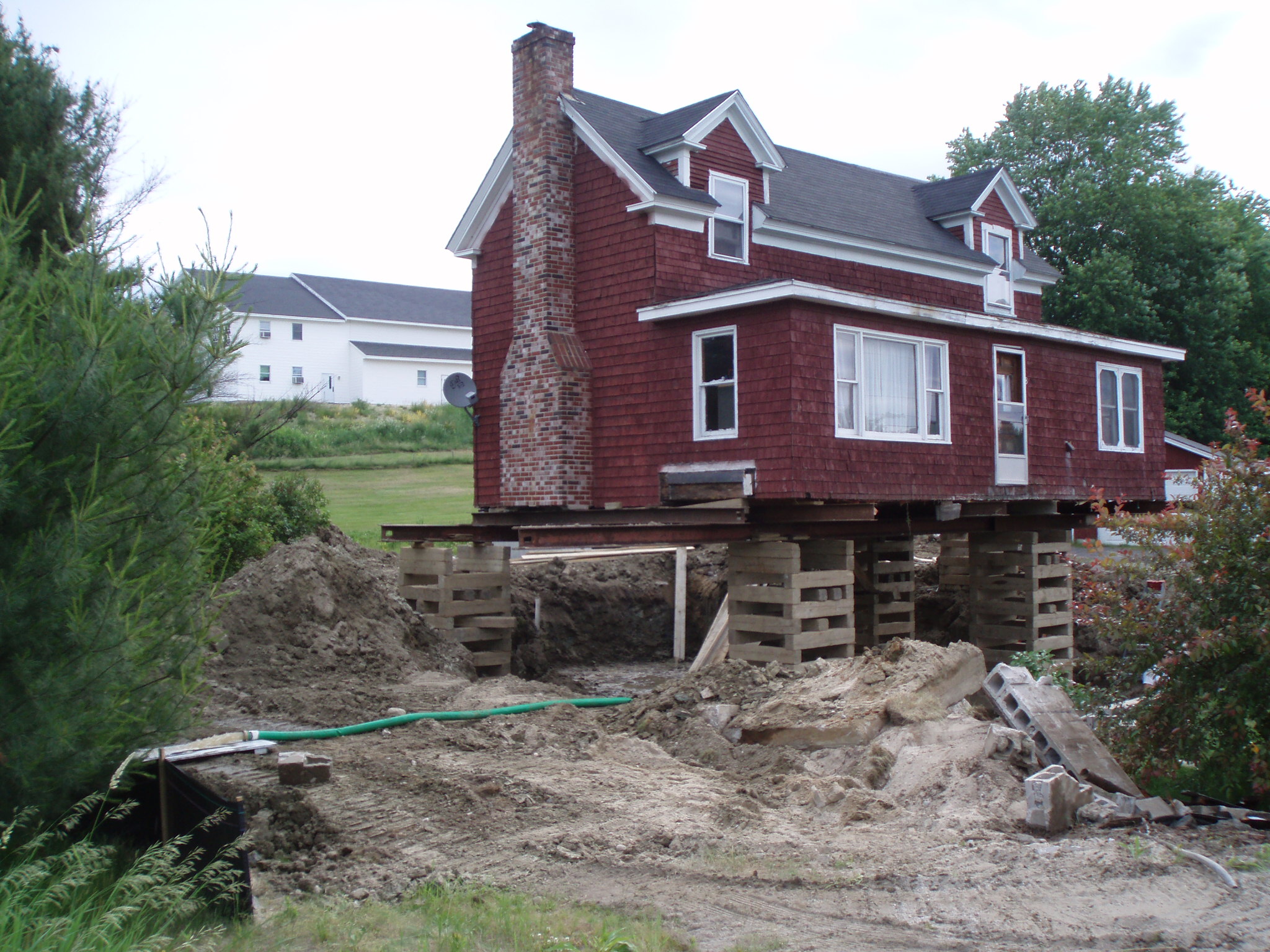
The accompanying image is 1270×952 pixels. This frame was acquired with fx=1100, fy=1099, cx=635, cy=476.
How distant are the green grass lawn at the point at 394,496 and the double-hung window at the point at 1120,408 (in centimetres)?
1480

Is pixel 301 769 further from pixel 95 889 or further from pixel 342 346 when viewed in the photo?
pixel 342 346

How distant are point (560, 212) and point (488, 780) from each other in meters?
11.6

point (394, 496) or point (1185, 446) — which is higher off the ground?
point (1185, 446)

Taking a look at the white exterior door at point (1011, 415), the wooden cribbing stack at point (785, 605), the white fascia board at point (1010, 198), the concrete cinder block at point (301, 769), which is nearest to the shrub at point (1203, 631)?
the wooden cribbing stack at point (785, 605)

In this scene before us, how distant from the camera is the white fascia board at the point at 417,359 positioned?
55031mm

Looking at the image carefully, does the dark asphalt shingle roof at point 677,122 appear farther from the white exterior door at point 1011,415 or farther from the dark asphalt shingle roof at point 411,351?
the dark asphalt shingle roof at point 411,351

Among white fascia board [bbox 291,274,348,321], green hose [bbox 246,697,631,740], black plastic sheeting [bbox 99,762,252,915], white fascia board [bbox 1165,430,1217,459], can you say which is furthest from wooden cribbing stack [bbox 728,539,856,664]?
white fascia board [bbox 291,274,348,321]

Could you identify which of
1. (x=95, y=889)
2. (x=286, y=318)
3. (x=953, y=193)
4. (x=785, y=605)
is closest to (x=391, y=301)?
(x=286, y=318)

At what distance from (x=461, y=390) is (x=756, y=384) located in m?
6.22

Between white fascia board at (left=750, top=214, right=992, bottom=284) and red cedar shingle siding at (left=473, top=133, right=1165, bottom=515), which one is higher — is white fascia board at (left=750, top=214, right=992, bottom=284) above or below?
above

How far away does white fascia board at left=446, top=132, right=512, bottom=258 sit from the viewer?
758 inches

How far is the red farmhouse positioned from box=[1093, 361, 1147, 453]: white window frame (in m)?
0.06

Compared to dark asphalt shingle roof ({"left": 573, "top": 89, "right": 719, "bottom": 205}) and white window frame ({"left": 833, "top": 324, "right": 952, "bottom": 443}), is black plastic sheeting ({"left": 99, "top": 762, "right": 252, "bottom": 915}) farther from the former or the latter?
dark asphalt shingle roof ({"left": 573, "top": 89, "right": 719, "bottom": 205})

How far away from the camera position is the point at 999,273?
24750 millimetres
